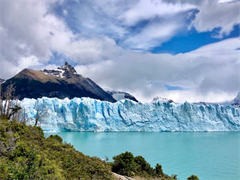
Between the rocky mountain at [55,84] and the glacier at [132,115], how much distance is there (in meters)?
38.8

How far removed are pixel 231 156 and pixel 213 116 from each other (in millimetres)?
29552

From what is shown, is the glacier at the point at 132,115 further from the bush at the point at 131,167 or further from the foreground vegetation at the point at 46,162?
the foreground vegetation at the point at 46,162

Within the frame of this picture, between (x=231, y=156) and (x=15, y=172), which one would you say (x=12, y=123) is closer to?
(x=15, y=172)

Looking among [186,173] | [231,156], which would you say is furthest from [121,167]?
[231,156]

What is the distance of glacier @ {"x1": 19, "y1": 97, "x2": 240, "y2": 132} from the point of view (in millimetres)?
55188

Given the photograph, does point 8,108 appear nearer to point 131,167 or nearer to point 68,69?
point 131,167

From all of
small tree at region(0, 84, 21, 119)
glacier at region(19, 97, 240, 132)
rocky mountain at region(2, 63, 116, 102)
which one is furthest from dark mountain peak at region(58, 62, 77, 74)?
small tree at region(0, 84, 21, 119)

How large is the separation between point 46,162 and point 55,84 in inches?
3978

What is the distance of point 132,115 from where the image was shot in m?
56.6

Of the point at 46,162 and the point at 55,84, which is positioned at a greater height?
the point at 55,84

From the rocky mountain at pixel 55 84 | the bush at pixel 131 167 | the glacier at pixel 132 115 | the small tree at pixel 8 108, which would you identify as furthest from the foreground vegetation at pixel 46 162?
the rocky mountain at pixel 55 84

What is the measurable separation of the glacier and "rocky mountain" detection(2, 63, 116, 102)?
127 ft

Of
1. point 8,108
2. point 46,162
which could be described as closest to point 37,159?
point 46,162

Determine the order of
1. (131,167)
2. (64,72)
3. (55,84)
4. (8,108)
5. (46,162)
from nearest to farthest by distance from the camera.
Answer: (46,162)
(131,167)
(8,108)
(55,84)
(64,72)
